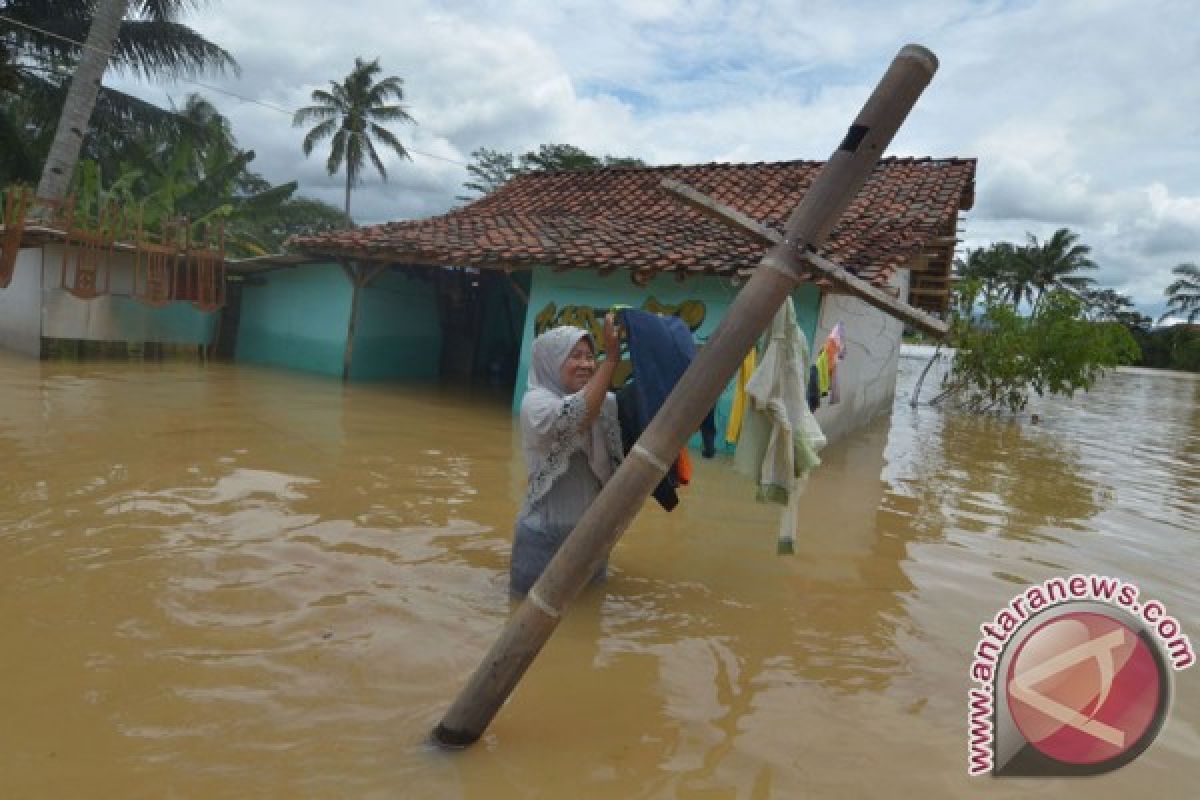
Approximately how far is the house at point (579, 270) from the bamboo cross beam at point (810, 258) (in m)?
5.75

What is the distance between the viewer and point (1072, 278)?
156 ft

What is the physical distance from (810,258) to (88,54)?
1687cm

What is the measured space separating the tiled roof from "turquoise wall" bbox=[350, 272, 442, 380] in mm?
1125

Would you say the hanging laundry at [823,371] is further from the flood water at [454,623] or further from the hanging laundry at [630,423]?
the hanging laundry at [630,423]

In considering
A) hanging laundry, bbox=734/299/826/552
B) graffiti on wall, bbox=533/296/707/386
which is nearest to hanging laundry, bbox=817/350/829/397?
graffiti on wall, bbox=533/296/707/386

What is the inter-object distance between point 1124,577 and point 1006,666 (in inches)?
174

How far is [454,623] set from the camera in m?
3.90

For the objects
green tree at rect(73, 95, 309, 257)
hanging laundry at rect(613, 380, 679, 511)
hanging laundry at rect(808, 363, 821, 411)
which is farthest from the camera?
green tree at rect(73, 95, 309, 257)

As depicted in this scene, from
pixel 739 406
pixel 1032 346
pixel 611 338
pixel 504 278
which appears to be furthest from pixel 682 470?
pixel 1032 346

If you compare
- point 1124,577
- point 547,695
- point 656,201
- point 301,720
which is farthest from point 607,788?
point 656,201

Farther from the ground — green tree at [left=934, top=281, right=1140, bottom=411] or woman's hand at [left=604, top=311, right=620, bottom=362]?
green tree at [left=934, top=281, right=1140, bottom=411]

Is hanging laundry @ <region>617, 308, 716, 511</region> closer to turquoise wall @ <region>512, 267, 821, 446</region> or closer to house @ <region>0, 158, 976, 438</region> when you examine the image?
turquoise wall @ <region>512, 267, 821, 446</region>

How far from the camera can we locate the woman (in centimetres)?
370

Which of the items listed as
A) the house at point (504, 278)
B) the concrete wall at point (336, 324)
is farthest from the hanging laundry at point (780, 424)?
the concrete wall at point (336, 324)
